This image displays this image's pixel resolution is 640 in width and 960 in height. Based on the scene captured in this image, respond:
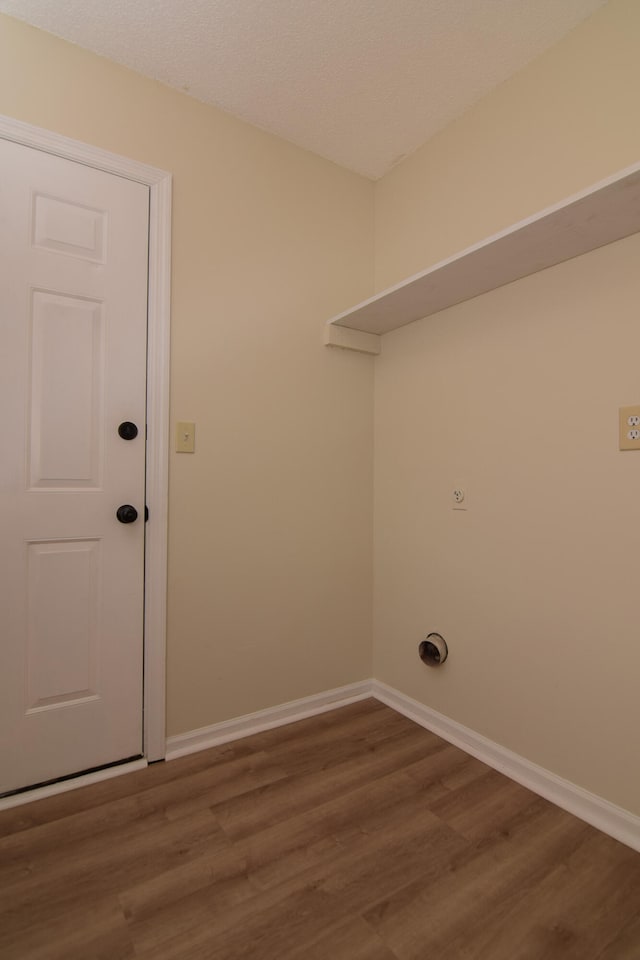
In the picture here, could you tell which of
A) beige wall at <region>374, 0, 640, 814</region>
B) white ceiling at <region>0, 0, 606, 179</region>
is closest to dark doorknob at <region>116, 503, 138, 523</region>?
beige wall at <region>374, 0, 640, 814</region>

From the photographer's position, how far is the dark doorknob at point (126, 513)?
1.71 m

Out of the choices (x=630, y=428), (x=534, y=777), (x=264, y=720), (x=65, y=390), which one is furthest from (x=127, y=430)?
(x=534, y=777)

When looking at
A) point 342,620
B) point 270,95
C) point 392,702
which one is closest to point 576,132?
point 270,95

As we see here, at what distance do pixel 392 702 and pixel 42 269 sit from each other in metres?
2.33

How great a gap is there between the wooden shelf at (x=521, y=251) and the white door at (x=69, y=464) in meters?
1.00

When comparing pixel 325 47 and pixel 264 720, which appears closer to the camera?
pixel 325 47

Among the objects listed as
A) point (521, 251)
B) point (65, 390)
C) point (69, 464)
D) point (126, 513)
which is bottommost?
point (126, 513)

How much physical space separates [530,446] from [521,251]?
664 millimetres

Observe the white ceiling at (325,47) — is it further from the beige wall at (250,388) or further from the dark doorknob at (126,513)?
the dark doorknob at (126,513)

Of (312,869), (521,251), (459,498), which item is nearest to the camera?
(312,869)

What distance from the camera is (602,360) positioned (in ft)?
4.89

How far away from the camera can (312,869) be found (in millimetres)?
1286

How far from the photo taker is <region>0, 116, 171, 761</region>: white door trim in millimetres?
1765

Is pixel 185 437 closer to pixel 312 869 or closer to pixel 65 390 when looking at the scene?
pixel 65 390
